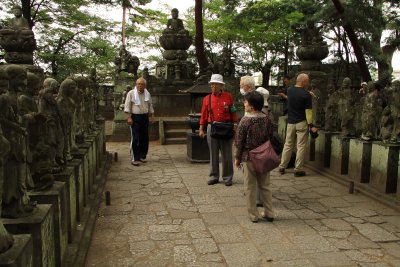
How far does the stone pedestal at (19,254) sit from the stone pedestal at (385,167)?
5071 mm

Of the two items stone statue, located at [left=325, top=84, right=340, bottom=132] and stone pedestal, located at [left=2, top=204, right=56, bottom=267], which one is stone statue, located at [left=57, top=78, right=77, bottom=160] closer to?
stone pedestal, located at [left=2, top=204, right=56, bottom=267]

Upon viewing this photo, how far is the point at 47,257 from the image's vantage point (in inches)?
120

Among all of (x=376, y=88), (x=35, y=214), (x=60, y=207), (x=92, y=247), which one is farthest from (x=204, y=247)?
(x=376, y=88)

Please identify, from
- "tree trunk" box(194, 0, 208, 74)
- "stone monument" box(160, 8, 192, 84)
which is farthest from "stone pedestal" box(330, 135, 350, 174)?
"tree trunk" box(194, 0, 208, 74)

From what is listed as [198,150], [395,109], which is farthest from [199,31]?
[395,109]

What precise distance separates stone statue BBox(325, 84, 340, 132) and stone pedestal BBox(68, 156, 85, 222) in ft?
16.3

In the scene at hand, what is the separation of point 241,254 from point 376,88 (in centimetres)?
400

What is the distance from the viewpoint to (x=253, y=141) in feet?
16.3

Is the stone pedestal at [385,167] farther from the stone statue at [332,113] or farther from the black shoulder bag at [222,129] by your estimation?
the black shoulder bag at [222,129]

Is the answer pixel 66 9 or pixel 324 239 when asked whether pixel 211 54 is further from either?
pixel 324 239

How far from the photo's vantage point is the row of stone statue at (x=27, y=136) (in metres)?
2.69

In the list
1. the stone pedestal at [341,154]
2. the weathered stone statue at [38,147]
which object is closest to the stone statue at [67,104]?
the weathered stone statue at [38,147]

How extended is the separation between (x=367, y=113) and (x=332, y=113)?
1.39 meters

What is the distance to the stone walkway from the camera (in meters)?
4.08
